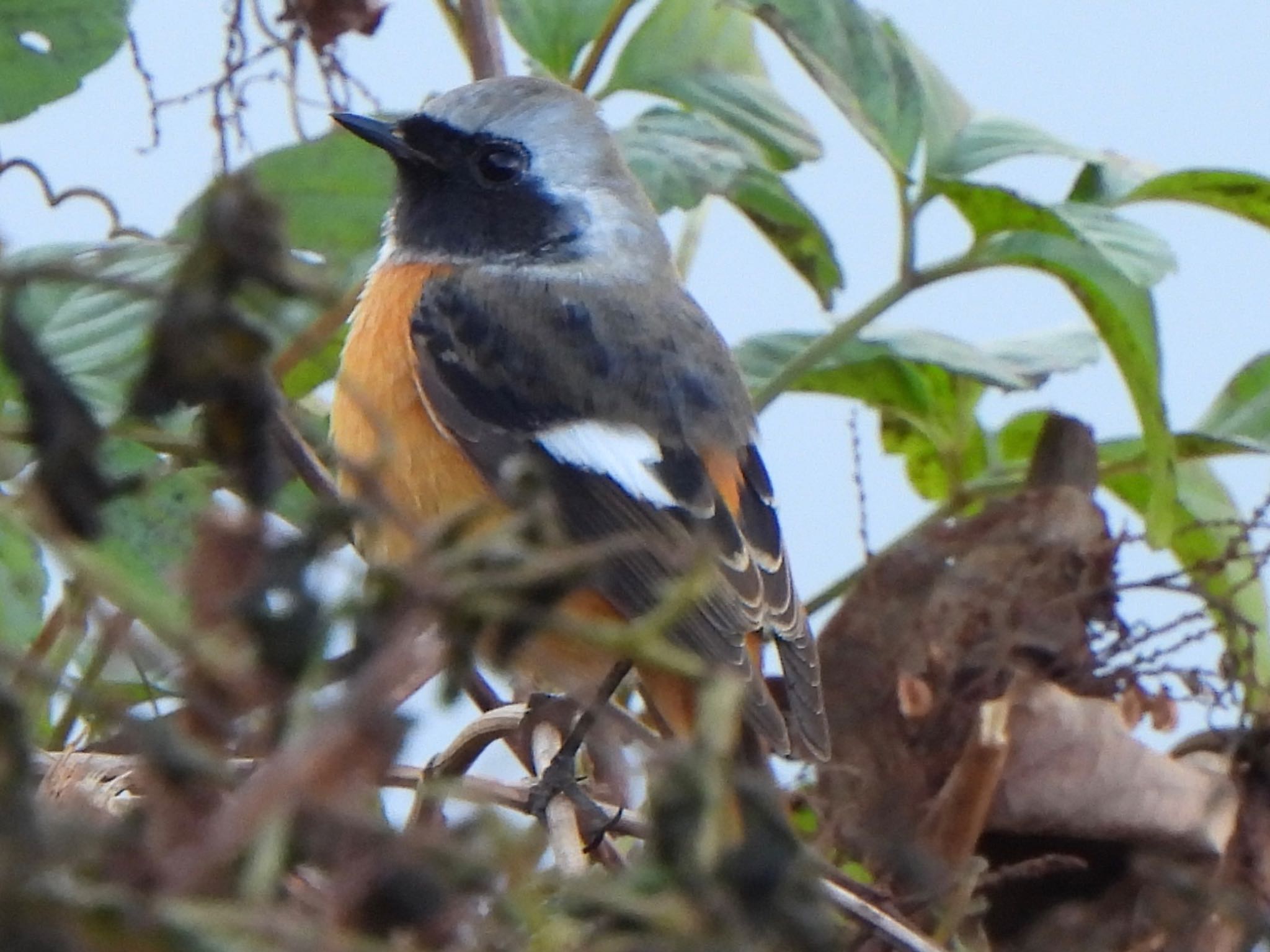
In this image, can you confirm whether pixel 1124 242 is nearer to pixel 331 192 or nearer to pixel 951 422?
pixel 951 422

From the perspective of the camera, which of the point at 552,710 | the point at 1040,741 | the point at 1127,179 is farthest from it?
the point at 1127,179

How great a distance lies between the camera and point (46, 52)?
1.66 m

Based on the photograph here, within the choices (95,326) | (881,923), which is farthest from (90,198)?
(881,923)

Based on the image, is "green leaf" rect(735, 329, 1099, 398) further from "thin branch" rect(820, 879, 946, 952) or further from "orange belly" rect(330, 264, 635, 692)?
"thin branch" rect(820, 879, 946, 952)

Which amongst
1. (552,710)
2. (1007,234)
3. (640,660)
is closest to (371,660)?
(640,660)

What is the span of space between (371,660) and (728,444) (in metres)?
1.93

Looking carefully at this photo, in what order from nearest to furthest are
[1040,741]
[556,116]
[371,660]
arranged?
1. [371,660]
2. [1040,741]
3. [556,116]

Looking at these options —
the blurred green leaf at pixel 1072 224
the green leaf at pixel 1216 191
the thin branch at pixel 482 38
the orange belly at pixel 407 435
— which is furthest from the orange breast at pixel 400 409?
the green leaf at pixel 1216 191

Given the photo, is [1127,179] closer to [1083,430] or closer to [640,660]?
[1083,430]

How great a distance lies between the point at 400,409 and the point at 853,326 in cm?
59

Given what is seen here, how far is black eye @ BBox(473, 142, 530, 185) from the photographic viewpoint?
2.56 meters

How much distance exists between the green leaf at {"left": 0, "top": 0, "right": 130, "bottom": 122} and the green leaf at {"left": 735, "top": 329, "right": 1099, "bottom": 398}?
0.84m

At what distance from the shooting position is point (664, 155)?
1946 millimetres

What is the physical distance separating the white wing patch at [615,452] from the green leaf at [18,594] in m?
0.78
